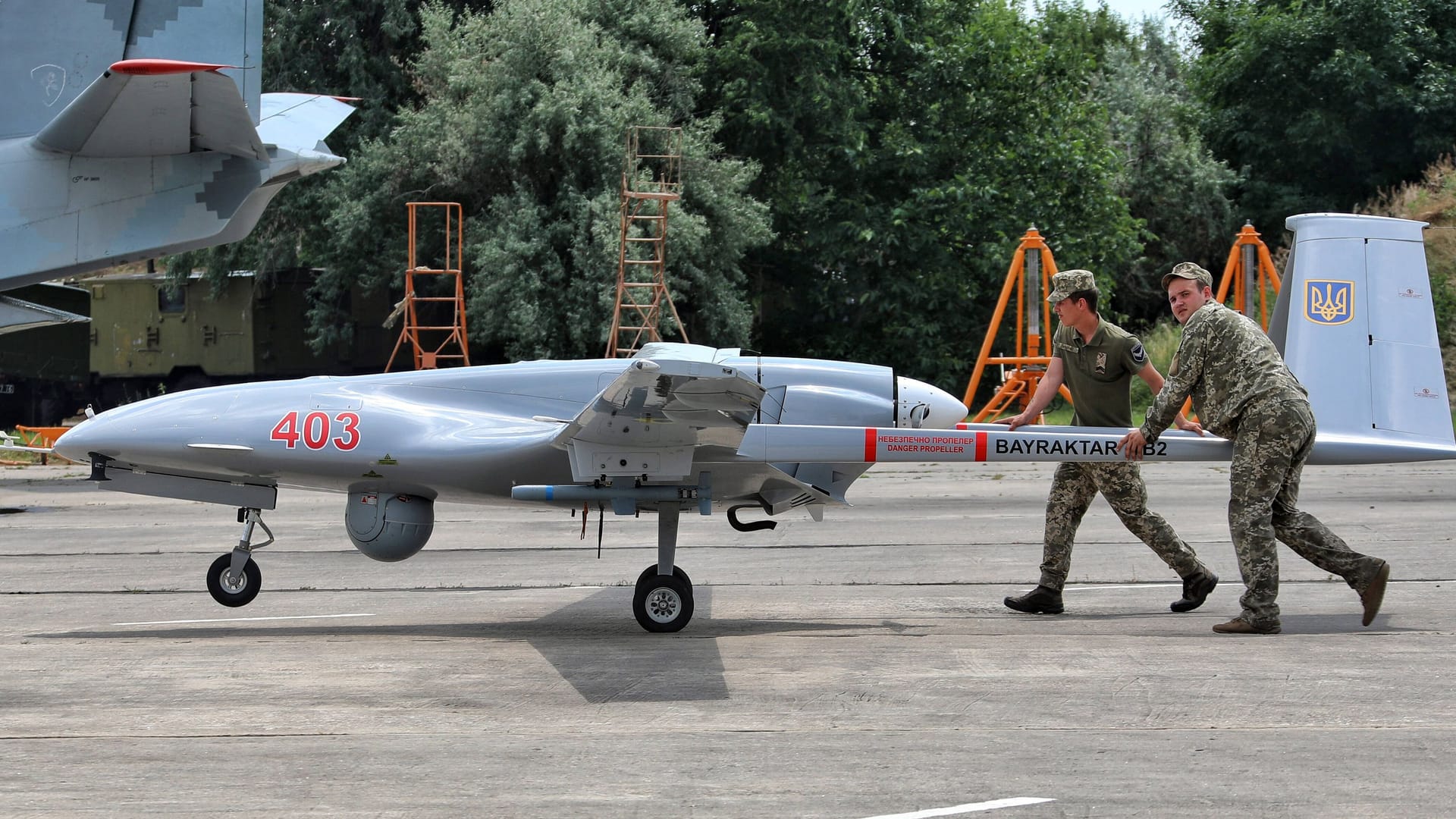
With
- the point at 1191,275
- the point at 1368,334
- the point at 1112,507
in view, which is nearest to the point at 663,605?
the point at 1112,507

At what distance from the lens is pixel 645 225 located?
29.1 meters

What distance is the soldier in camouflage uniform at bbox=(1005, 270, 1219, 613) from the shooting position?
861cm

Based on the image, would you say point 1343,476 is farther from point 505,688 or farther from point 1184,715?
point 505,688

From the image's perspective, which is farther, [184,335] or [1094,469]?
[184,335]

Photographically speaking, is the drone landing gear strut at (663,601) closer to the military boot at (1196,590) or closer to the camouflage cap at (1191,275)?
the military boot at (1196,590)

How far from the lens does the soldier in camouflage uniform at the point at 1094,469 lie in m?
8.61

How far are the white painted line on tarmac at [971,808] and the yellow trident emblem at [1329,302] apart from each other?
18.7 feet

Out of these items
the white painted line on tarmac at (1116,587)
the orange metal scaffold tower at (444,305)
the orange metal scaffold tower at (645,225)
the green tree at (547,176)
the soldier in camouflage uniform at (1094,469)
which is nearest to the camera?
the soldier in camouflage uniform at (1094,469)

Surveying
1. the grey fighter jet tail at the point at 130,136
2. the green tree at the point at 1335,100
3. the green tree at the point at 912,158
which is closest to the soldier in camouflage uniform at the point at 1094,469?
the grey fighter jet tail at the point at 130,136

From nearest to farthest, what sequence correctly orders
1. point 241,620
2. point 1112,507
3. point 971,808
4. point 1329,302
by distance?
point 971,808, point 1112,507, point 241,620, point 1329,302

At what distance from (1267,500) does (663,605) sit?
3825 mm

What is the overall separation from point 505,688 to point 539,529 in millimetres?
7498

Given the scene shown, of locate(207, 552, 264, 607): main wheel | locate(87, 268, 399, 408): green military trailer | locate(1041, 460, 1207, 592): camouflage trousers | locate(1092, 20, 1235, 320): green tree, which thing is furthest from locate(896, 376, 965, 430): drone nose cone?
locate(1092, 20, 1235, 320): green tree

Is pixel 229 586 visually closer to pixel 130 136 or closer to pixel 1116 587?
pixel 1116 587
